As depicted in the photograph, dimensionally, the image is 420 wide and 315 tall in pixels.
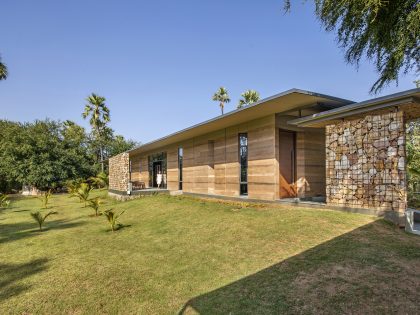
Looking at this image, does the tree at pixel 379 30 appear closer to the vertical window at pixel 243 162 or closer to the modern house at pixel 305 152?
the modern house at pixel 305 152

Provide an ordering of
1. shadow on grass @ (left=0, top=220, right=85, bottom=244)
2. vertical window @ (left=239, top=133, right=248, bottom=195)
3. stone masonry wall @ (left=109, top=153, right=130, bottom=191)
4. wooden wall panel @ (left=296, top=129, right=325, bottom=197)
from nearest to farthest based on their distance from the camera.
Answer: shadow on grass @ (left=0, top=220, right=85, bottom=244) → wooden wall panel @ (left=296, top=129, right=325, bottom=197) → vertical window @ (left=239, top=133, right=248, bottom=195) → stone masonry wall @ (left=109, top=153, right=130, bottom=191)

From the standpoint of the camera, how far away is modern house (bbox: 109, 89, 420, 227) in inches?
263

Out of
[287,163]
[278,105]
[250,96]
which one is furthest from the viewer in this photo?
[250,96]

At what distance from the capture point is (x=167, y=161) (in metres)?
20.6

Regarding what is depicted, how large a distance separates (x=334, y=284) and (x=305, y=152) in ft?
23.7

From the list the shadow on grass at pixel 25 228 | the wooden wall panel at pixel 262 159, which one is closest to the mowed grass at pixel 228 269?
the shadow on grass at pixel 25 228

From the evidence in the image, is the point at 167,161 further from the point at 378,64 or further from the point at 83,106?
the point at 83,106

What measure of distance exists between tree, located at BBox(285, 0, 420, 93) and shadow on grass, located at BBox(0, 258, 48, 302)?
818cm

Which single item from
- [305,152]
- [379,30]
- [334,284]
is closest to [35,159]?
[305,152]

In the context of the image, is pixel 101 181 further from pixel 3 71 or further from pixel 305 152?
pixel 305 152

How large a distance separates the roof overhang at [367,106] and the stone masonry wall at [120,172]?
46.1ft

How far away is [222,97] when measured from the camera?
3753 centimetres

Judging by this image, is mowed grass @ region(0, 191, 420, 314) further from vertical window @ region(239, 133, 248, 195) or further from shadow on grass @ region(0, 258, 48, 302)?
vertical window @ region(239, 133, 248, 195)

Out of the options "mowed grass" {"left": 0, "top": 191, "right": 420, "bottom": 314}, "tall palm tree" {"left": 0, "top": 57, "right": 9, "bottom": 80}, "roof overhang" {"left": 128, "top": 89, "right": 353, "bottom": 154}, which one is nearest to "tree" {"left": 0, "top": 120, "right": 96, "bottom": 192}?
"tall palm tree" {"left": 0, "top": 57, "right": 9, "bottom": 80}
